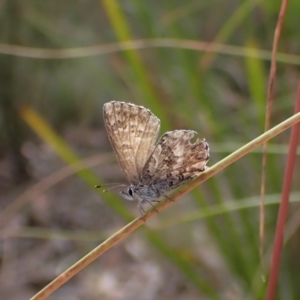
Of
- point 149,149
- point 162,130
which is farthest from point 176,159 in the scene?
point 162,130

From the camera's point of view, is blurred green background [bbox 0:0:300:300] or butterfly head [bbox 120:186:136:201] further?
blurred green background [bbox 0:0:300:300]

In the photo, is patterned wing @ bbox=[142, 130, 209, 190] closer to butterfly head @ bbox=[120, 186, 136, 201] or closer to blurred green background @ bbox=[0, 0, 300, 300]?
butterfly head @ bbox=[120, 186, 136, 201]

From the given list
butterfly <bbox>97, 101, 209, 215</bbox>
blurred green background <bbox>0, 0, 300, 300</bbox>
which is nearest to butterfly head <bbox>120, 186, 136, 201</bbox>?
butterfly <bbox>97, 101, 209, 215</bbox>

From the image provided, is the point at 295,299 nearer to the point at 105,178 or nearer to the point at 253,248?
the point at 253,248

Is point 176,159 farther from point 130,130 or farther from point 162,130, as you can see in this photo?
point 162,130

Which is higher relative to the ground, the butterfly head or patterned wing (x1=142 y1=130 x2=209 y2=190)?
patterned wing (x1=142 y1=130 x2=209 y2=190)

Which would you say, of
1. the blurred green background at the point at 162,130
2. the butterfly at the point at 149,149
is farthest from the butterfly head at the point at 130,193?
the blurred green background at the point at 162,130

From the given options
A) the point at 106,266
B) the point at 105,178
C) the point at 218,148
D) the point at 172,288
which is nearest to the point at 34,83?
the point at 105,178

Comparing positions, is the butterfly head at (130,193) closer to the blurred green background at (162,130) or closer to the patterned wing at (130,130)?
the patterned wing at (130,130)
